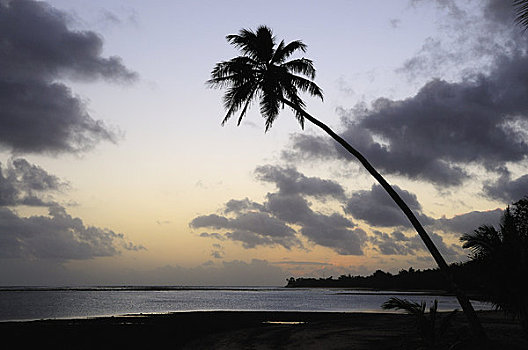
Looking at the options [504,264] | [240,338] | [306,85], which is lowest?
[240,338]

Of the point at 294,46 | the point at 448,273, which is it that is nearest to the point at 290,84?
the point at 294,46

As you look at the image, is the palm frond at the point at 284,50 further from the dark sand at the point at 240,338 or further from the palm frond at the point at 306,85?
the dark sand at the point at 240,338

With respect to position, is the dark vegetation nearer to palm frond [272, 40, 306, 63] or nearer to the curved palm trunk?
the curved palm trunk

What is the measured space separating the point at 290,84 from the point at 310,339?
13.8 m

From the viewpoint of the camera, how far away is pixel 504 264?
57.0 ft

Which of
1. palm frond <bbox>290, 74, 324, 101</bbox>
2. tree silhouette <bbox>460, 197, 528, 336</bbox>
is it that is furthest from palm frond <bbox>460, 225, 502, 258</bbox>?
palm frond <bbox>290, 74, 324, 101</bbox>

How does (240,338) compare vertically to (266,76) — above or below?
below

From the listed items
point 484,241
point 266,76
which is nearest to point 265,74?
point 266,76

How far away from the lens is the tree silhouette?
17.2m

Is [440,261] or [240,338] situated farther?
[240,338]

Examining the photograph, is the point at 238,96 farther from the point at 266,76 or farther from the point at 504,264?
the point at 504,264

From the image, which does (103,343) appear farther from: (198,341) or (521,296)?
(521,296)

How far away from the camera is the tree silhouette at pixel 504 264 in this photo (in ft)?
56.5

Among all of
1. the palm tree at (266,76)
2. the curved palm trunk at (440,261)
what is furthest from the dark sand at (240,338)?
the palm tree at (266,76)
